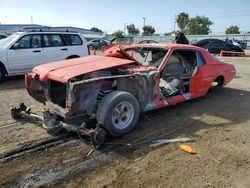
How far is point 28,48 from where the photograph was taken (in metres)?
9.43

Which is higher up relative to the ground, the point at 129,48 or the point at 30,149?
the point at 129,48

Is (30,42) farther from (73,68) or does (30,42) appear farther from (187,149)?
(187,149)

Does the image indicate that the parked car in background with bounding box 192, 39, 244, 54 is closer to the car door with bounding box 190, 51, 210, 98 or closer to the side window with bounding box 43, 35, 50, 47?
the side window with bounding box 43, 35, 50, 47

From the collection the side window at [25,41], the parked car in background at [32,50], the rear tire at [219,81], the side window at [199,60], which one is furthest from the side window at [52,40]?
the rear tire at [219,81]

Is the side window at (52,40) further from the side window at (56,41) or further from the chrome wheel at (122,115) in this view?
the chrome wheel at (122,115)

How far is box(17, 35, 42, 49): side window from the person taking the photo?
933 cm

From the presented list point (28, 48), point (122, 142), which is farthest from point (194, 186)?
point (28, 48)

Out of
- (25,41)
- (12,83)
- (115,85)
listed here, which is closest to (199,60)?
(115,85)

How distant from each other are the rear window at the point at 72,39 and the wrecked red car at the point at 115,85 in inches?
178

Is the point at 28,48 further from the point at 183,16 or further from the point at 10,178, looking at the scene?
the point at 183,16

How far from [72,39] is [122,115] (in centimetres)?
673

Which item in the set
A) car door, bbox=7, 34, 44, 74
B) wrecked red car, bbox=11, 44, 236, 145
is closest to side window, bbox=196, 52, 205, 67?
→ wrecked red car, bbox=11, 44, 236, 145

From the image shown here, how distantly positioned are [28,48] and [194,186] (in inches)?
314

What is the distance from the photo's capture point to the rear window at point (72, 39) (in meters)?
10.4
